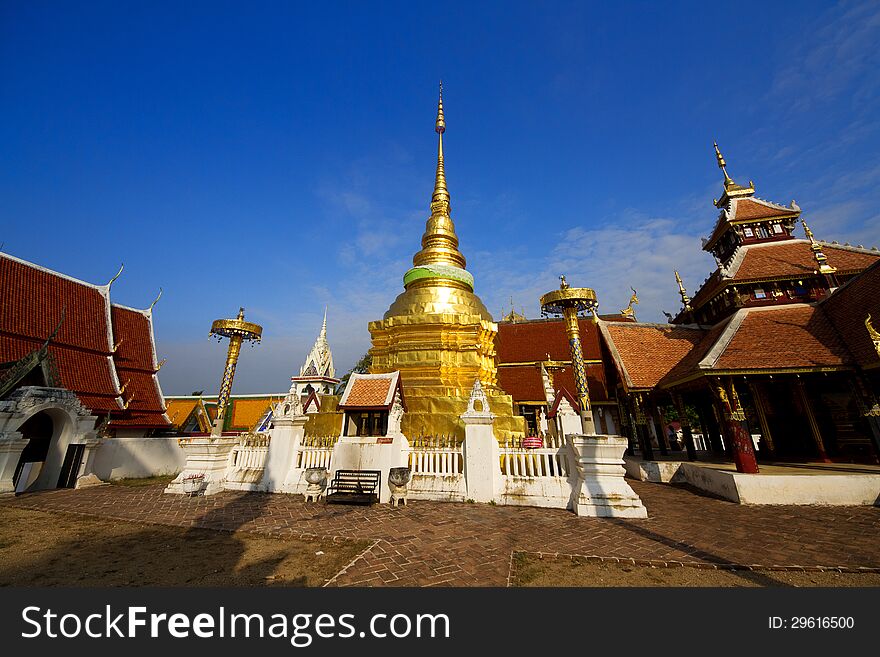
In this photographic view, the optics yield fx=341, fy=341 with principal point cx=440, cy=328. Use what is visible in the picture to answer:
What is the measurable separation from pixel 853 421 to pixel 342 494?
16.2 meters

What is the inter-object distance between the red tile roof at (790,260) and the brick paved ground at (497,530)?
28.4 ft

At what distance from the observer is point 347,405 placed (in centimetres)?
1026

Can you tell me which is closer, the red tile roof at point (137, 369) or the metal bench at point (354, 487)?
the metal bench at point (354, 487)

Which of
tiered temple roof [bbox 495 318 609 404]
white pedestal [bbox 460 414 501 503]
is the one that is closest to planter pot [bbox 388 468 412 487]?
white pedestal [bbox 460 414 501 503]

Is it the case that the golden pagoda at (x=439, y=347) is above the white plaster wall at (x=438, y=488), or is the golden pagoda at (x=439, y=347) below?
above

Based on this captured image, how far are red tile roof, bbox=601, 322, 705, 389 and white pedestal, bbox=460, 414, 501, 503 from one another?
713 centimetres

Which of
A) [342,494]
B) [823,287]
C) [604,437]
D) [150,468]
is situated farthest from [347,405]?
[823,287]

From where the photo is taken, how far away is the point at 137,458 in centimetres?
1404

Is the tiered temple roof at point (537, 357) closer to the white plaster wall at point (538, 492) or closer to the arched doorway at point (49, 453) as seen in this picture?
the white plaster wall at point (538, 492)

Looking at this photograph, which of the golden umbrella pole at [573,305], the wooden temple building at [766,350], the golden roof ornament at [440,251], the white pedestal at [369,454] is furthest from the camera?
the golden roof ornament at [440,251]

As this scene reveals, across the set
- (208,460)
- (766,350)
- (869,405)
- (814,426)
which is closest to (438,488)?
(208,460)

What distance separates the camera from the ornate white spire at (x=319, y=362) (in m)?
27.5

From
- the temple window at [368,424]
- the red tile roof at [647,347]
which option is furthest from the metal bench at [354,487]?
the red tile roof at [647,347]
